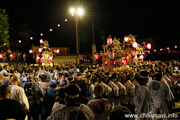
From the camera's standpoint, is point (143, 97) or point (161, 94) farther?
point (161, 94)

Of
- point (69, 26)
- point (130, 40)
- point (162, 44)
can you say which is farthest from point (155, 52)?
point (69, 26)

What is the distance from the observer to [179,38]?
28.9 metres

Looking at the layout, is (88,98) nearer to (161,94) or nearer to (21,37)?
(161,94)

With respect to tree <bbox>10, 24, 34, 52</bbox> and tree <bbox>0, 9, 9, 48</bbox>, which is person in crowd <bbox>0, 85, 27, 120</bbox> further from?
tree <bbox>10, 24, 34, 52</bbox>

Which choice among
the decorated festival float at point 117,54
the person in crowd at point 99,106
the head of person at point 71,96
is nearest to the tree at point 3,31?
the decorated festival float at point 117,54

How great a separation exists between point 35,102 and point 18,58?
2631 centimetres

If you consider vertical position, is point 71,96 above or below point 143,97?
above

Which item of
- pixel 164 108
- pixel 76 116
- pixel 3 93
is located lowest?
pixel 164 108

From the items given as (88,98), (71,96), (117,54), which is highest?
(117,54)

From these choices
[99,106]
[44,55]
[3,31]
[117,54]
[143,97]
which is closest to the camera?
[99,106]

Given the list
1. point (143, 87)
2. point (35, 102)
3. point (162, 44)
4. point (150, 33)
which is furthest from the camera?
point (150, 33)

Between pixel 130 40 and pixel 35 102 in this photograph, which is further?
pixel 130 40

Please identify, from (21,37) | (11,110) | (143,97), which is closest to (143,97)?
(143,97)

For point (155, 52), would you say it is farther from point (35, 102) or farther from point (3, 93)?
point (3, 93)
